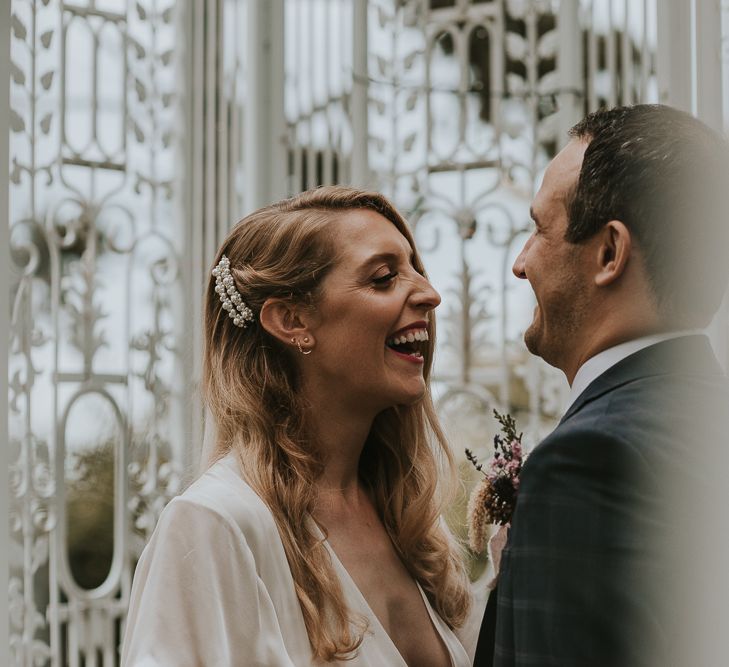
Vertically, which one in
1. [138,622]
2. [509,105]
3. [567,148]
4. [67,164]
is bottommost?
[138,622]

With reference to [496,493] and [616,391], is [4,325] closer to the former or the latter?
[496,493]

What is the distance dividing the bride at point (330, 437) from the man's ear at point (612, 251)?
23.7 inches

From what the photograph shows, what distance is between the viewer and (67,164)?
367 cm

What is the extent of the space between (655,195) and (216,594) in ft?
2.91

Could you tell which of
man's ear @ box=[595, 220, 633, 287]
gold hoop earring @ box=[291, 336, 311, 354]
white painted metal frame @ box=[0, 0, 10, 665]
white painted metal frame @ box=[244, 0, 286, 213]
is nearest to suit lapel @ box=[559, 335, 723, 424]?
man's ear @ box=[595, 220, 633, 287]

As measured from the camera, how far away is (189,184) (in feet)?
12.7

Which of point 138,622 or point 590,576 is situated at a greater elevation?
point 590,576

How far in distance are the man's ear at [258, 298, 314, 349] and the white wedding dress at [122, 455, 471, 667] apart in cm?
34

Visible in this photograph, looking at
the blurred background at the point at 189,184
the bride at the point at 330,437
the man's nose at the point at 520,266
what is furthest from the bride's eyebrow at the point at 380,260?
the blurred background at the point at 189,184

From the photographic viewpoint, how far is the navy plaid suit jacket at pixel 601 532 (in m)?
1.17

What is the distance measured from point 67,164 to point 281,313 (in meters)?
1.91

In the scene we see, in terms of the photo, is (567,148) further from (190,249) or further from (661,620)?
(190,249)

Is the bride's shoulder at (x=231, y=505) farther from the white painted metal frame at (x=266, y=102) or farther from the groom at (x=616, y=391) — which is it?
the white painted metal frame at (x=266, y=102)

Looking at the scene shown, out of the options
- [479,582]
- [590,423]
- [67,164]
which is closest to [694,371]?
[590,423]
